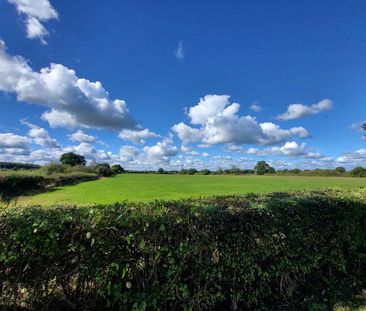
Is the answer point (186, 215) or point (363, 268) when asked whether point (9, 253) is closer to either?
point (186, 215)

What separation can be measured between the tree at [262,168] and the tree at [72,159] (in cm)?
6974

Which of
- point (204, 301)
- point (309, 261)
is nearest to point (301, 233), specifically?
point (309, 261)

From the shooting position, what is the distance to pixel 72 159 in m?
91.7

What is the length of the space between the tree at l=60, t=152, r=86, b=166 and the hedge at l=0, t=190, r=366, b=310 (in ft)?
302

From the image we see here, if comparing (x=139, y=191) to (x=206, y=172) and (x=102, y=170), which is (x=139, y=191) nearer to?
(x=102, y=170)

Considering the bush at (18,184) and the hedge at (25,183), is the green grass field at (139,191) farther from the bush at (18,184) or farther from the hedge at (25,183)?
the bush at (18,184)

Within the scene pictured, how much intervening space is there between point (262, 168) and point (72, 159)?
75.9 metres

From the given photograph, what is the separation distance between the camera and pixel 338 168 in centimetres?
8581

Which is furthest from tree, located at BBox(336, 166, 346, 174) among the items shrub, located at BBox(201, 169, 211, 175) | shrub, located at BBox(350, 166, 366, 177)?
shrub, located at BBox(201, 169, 211, 175)

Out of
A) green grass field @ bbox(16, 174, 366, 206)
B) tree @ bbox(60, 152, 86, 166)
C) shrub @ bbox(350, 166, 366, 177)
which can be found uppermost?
tree @ bbox(60, 152, 86, 166)

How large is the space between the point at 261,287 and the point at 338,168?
9656cm

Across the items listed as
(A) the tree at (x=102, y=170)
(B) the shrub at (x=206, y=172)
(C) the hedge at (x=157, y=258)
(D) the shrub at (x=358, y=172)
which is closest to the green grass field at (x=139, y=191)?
(C) the hedge at (x=157, y=258)

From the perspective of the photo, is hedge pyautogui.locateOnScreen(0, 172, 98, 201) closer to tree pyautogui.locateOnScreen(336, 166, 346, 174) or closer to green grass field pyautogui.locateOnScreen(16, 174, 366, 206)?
green grass field pyautogui.locateOnScreen(16, 174, 366, 206)

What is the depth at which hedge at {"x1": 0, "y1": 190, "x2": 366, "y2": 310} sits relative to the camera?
3049mm
